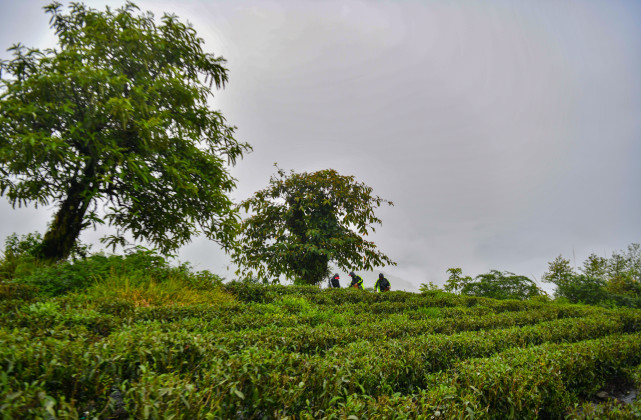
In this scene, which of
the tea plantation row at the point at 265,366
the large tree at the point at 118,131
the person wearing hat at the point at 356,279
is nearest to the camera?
the tea plantation row at the point at 265,366

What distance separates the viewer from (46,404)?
201 cm

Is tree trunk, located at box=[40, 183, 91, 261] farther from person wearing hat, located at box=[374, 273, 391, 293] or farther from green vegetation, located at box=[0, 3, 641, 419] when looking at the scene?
person wearing hat, located at box=[374, 273, 391, 293]

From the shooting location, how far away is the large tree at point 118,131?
7.61m

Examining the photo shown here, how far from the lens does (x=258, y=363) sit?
3076mm

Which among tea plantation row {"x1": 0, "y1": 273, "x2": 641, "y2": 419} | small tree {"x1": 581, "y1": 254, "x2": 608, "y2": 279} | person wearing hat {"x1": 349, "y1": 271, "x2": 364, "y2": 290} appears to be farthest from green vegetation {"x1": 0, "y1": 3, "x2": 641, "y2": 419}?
small tree {"x1": 581, "y1": 254, "x2": 608, "y2": 279}

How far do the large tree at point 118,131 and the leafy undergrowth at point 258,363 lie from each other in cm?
249

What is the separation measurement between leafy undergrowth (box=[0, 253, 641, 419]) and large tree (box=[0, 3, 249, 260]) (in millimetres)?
2491

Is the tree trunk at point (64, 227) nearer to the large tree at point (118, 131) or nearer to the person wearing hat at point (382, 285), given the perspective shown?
the large tree at point (118, 131)

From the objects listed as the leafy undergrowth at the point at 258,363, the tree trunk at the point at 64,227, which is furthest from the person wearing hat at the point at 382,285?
the tree trunk at the point at 64,227

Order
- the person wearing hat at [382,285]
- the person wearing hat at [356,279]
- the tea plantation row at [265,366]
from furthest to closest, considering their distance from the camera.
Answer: the person wearing hat at [356,279]
the person wearing hat at [382,285]
the tea plantation row at [265,366]

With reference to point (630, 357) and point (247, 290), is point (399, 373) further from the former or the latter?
point (247, 290)

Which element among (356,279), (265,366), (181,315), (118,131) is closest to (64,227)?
(118,131)

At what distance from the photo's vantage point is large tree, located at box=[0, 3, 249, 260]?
7609 mm

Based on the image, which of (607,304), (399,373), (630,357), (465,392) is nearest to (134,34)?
(399,373)
